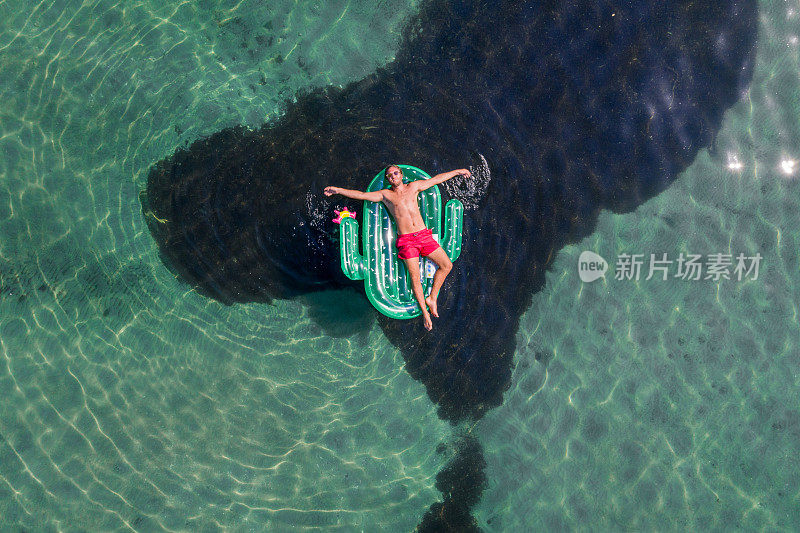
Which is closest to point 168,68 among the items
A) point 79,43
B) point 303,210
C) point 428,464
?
point 79,43

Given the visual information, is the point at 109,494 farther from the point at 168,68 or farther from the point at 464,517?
the point at 168,68

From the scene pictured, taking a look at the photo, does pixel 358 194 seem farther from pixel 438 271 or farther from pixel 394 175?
pixel 438 271

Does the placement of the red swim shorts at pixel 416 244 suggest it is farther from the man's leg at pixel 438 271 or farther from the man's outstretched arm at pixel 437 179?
the man's outstretched arm at pixel 437 179

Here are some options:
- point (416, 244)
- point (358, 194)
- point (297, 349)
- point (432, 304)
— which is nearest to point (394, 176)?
point (358, 194)

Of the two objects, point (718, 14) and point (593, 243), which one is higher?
point (718, 14)

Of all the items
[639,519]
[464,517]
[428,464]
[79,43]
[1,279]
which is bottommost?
[639,519]

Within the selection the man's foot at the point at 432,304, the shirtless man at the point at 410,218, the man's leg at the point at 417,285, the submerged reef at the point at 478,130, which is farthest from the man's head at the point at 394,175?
the man's foot at the point at 432,304
